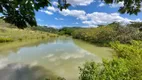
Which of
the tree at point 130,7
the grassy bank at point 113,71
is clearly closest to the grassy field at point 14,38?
the grassy bank at point 113,71

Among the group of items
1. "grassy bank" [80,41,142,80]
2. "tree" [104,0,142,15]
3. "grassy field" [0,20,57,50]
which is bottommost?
"grassy field" [0,20,57,50]

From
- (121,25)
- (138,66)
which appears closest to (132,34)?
(121,25)

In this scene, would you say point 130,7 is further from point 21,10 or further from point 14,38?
point 14,38

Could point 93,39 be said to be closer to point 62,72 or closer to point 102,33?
point 102,33

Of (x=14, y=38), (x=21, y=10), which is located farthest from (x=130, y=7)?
(x=14, y=38)

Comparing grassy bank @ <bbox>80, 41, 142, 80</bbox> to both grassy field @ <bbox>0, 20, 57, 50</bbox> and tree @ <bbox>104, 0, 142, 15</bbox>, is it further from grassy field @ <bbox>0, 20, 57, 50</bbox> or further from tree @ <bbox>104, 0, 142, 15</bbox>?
grassy field @ <bbox>0, 20, 57, 50</bbox>

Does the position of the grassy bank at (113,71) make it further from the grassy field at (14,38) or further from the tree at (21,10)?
the grassy field at (14,38)

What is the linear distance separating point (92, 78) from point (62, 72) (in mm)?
4516

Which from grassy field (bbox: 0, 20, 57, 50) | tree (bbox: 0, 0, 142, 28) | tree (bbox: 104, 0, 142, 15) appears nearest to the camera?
tree (bbox: 0, 0, 142, 28)

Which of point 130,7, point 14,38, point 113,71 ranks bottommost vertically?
point 14,38

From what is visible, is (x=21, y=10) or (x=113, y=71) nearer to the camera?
(x=21, y=10)

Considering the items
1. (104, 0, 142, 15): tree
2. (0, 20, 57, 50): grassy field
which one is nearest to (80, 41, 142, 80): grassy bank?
(104, 0, 142, 15): tree

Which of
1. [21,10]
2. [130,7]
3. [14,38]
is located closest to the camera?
[21,10]

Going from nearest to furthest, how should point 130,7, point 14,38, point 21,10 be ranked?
point 21,10
point 130,7
point 14,38
